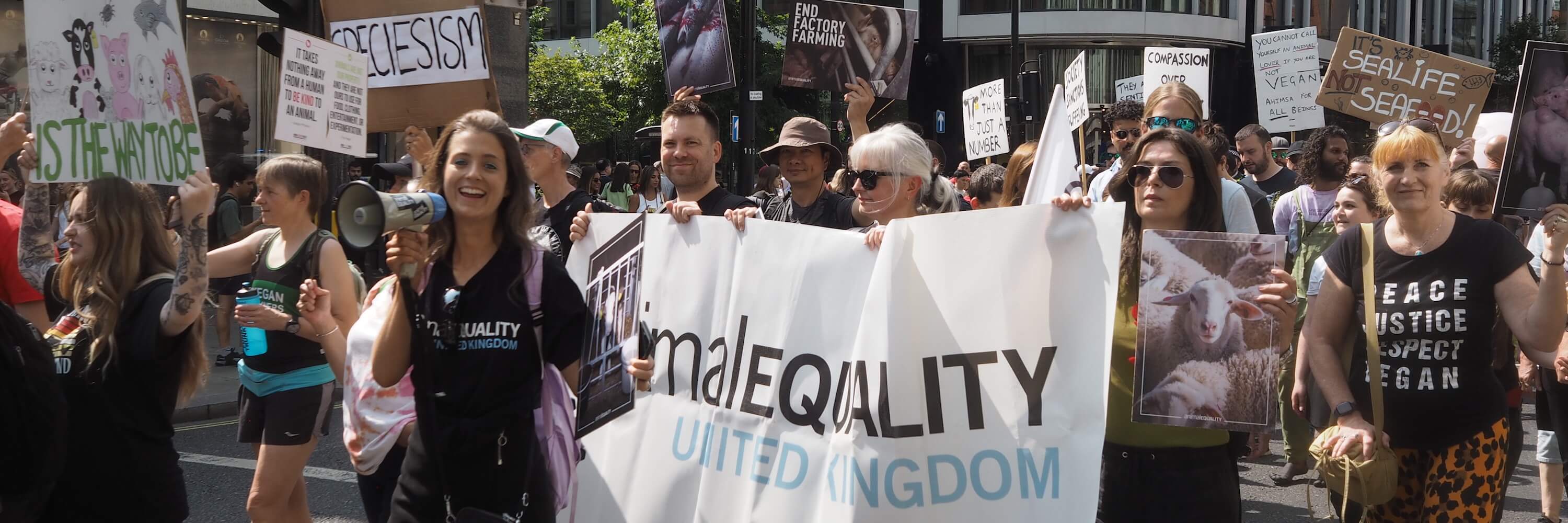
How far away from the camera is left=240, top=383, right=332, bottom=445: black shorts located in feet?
15.3

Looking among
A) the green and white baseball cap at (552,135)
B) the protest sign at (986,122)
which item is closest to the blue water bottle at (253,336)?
the green and white baseball cap at (552,135)

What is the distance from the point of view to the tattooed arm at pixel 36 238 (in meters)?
4.54

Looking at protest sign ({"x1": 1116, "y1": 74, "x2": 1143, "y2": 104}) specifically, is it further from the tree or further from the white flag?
the tree

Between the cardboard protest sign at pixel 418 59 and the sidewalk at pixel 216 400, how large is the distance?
180 cm

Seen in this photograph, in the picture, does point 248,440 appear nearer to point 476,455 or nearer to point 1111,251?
point 476,455

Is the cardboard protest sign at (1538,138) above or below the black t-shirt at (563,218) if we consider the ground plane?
above

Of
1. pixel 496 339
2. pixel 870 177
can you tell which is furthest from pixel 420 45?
pixel 496 339

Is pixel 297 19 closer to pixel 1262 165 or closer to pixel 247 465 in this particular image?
pixel 247 465

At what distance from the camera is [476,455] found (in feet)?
10.3

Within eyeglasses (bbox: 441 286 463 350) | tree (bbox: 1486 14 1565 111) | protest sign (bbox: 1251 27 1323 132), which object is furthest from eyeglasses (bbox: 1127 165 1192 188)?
tree (bbox: 1486 14 1565 111)

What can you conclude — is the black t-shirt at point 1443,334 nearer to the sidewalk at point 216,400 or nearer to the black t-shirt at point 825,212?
the black t-shirt at point 825,212

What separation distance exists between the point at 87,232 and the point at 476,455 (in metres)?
1.44

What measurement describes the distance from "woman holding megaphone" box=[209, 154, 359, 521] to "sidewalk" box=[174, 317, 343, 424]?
9.93 feet

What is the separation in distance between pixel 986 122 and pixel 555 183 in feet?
24.4
